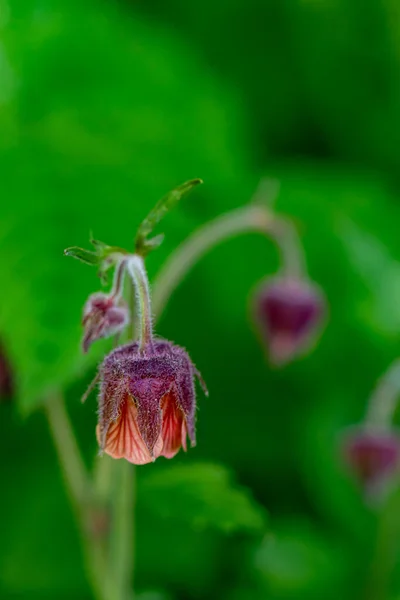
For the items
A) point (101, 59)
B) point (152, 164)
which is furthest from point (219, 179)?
point (101, 59)

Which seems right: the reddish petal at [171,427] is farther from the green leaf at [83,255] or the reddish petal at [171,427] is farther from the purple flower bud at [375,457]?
the purple flower bud at [375,457]

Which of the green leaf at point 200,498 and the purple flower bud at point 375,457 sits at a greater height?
the green leaf at point 200,498

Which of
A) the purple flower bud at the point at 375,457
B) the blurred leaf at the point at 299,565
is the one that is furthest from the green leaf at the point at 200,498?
the blurred leaf at the point at 299,565

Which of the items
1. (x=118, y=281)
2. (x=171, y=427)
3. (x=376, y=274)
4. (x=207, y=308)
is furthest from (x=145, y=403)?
(x=207, y=308)

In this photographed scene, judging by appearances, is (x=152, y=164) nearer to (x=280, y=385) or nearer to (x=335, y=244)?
(x=335, y=244)

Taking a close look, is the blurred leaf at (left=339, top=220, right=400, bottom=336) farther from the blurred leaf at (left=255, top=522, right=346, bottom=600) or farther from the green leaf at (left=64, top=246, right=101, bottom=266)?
the green leaf at (left=64, top=246, right=101, bottom=266)

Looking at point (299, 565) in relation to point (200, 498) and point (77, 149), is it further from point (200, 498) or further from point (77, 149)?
point (77, 149)
